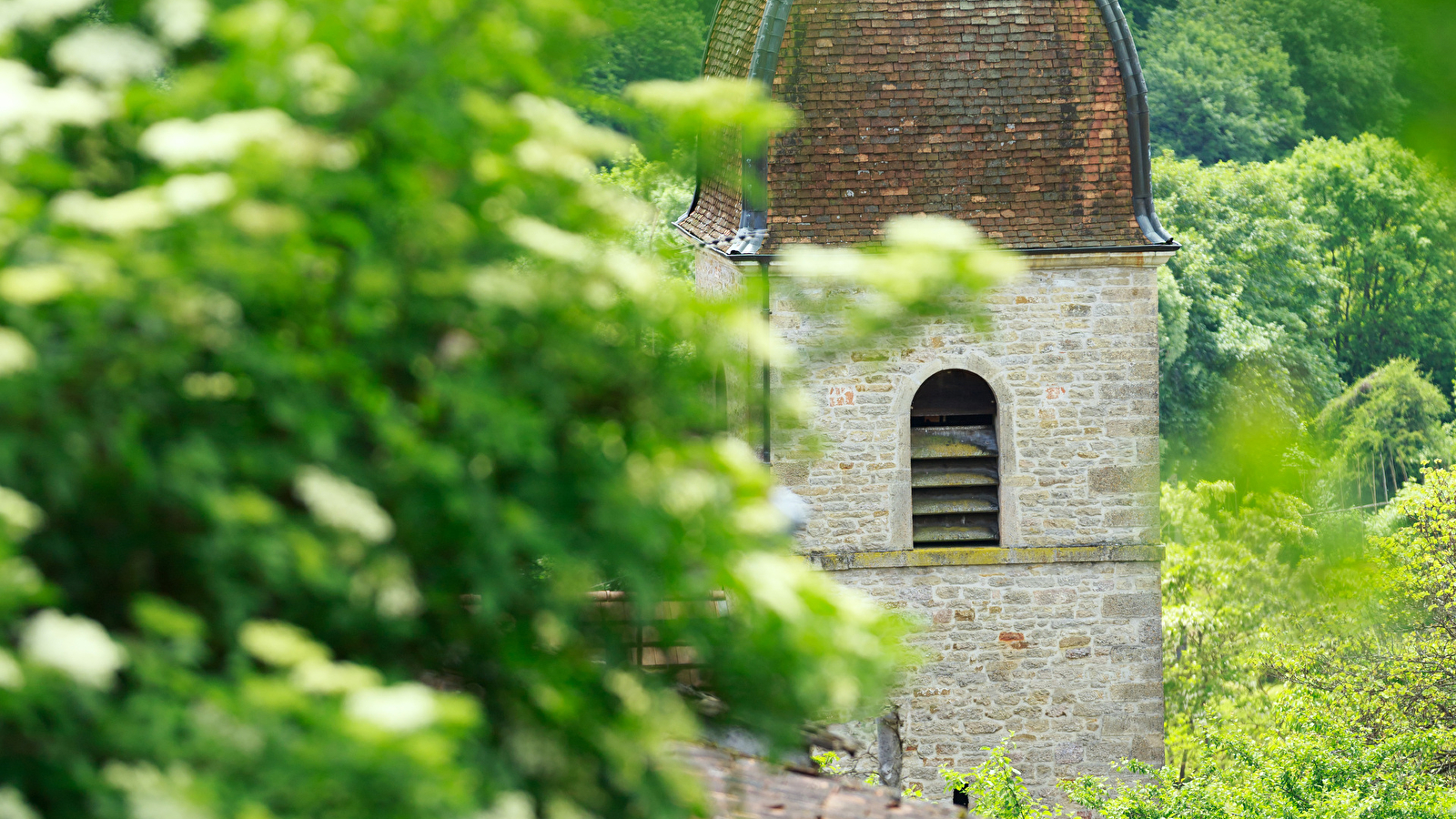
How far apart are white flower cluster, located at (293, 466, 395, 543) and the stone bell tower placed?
9330 millimetres

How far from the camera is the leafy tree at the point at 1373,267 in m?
39.0

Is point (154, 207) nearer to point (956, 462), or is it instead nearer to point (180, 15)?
point (180, 15)

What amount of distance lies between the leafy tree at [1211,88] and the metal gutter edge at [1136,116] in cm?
3175

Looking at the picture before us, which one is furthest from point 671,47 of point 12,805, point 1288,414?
point 12,805

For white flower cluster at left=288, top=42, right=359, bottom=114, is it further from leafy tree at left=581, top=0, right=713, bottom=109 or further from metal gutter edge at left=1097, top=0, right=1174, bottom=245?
leafy tree at left=581, top=0, right=713, bottom=109

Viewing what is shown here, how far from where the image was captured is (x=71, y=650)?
177 centimetres

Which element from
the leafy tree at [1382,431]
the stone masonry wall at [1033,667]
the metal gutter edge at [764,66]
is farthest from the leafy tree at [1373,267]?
the metal gutter edge at [764,66]

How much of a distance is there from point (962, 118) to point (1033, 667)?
4.18 meters

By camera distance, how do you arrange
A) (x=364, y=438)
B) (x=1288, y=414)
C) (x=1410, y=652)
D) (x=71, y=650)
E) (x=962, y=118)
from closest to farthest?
(x=71, y=650) → (x=364, y=438) → (x=962, y=118) → (x=1410, y=652) → (x=1288, y=414)

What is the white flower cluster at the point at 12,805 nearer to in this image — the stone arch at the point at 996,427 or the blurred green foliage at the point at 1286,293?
the stone arch at the point at 996,427

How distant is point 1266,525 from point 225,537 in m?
26.0

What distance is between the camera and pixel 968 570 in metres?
12.1

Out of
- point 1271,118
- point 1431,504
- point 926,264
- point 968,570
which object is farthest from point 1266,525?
point 926,264

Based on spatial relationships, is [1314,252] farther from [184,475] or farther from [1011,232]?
[184,475]
